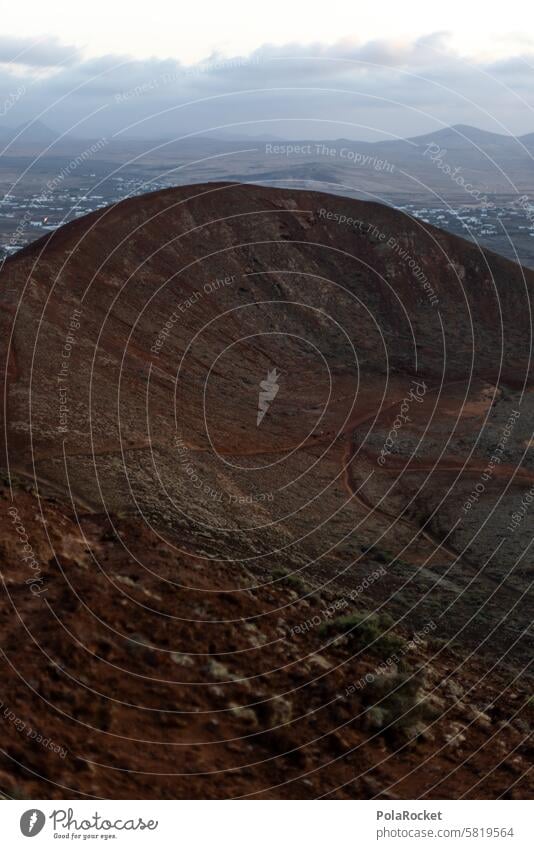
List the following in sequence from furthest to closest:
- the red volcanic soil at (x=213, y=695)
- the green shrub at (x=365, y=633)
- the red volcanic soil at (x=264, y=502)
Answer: the green shrub at (x=365, y=633)
the red volcanic soil at (x=264, y=502)
the red volcanic soil at (x=213, y=695)

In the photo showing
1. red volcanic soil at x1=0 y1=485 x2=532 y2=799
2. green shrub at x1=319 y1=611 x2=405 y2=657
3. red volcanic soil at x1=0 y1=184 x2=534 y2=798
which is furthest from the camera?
green shrub at x1=319 y1=611 x2=405 y2=657

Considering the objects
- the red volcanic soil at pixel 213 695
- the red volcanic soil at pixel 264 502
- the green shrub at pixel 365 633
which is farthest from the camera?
the green shrub at pixel 365 633

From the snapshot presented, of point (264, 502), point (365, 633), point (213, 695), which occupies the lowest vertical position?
point (213, 695)

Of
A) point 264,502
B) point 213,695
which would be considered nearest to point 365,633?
point 213,695

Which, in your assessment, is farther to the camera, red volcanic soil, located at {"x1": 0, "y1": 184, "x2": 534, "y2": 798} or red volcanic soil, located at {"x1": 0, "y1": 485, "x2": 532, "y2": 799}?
red volcanic soil, located at {"x1": 0, "y1": 184, "x2": 534, "y2": 798}

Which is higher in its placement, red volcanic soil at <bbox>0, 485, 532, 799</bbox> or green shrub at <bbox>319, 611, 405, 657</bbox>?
green shrub at <bbox>319, 611, 405, 657</bbox>

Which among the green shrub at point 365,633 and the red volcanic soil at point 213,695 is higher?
the green shrub at point 365,633

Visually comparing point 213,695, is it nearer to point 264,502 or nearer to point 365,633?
point 365,633

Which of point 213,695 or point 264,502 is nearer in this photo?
point 213,695

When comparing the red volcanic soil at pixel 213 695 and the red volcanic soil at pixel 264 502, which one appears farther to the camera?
the red volcanic soil at pixel 264 502
